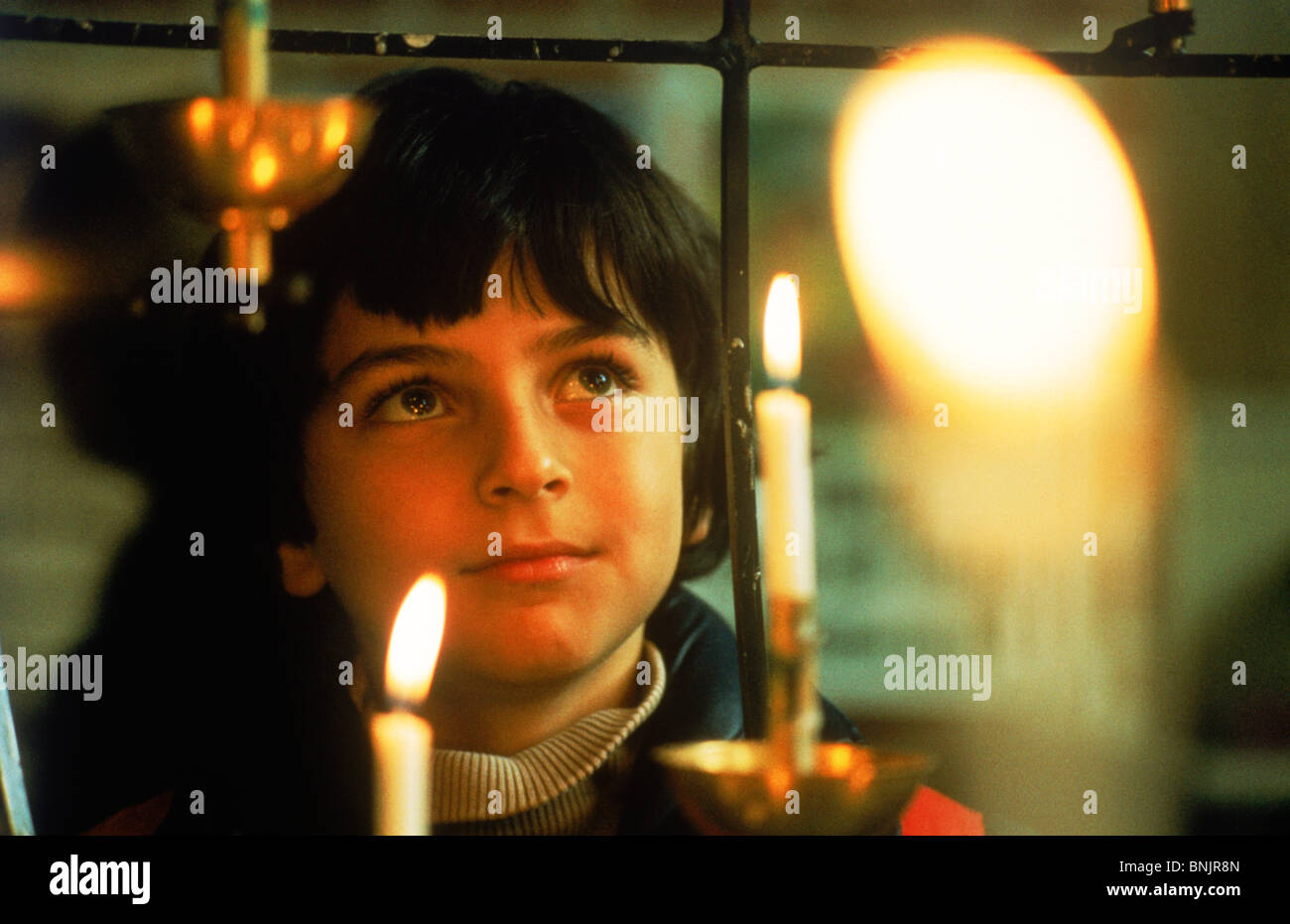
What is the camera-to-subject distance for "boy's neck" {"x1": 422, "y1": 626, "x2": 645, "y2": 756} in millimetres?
841

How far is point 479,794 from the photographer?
817 millimetres

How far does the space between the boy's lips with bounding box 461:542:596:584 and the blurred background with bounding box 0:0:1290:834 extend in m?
0.33

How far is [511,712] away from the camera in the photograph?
2.77 ft

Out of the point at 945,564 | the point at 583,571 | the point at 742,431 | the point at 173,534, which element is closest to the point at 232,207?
the point at 742,431

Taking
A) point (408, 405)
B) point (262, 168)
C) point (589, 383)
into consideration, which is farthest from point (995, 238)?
point (262, 168)

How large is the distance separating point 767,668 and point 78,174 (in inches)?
29.2

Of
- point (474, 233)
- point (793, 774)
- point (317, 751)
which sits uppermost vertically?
point (474, 233)

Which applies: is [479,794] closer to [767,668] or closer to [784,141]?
[767,668]

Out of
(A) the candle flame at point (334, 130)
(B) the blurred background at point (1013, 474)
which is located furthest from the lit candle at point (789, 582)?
(B) the blurred background at point (1013, 474)

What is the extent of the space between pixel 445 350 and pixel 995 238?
0.55 m

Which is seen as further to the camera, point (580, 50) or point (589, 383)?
point (589, 383)

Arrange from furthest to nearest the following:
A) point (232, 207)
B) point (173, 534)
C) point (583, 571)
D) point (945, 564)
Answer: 1. point (945, 564)
2. point (173, 534)
3. point (583, 571)
4. point (232, 207)

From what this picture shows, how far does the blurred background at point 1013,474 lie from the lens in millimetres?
946

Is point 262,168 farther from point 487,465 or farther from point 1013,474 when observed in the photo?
point 1013,474
